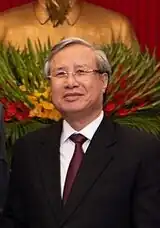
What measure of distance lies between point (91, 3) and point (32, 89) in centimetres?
131

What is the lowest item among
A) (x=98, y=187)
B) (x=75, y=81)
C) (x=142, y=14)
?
(x=142, y=14)

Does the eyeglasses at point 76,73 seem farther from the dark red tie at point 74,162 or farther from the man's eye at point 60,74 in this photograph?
the dark red tie at point 74,162

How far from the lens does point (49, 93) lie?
1992mm

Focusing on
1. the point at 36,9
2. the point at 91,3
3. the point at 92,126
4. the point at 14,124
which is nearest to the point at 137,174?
the point at 92,126

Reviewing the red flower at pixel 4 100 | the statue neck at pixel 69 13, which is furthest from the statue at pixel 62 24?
the red flower at pixel 4 100

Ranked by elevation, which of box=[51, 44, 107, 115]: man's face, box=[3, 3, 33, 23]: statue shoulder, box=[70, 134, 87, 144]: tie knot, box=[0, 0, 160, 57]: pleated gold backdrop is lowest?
box=[0, 0, 160, 57]: pleated gold backdrop

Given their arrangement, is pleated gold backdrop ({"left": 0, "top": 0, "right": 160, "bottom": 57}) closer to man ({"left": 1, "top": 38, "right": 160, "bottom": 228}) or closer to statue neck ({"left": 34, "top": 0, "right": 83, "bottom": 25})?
statue neck ({"left": 34, "top": 0, "right": 83, "bottom": 25})

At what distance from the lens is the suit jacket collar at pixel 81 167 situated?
1426 mm

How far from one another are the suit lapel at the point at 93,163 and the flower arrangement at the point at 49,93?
49cm

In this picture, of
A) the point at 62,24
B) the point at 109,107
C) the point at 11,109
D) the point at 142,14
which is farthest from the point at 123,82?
the point at 142,14

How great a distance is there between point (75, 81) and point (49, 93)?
54 cm

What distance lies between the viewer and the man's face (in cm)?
146

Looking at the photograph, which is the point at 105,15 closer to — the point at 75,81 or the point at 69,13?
the point at 69,13

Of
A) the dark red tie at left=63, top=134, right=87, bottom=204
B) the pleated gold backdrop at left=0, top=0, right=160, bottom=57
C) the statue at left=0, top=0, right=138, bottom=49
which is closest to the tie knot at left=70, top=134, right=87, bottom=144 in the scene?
the dark red tie at left=63, top=134, right=87, bottom=204
